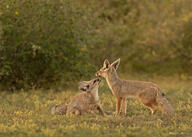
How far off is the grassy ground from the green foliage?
268cm

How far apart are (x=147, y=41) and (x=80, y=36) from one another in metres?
5.79

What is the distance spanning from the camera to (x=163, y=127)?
26.8 ft

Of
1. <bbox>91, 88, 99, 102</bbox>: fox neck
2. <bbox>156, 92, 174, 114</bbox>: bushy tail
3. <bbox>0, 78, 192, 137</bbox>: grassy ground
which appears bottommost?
<bbox>0, 78, 192, 137</bbox>: grassy ground

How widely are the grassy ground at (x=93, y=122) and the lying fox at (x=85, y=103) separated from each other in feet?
1.42

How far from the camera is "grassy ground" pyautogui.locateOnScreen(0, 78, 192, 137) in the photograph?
7.60 metres

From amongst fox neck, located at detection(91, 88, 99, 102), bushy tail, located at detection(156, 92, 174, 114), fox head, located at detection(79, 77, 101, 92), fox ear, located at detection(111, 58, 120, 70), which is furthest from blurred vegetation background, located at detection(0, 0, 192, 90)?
bushy tail, located at detection(156, 92, 174, 114)

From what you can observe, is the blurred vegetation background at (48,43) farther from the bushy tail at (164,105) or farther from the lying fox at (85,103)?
the bushy tail at (164,105)

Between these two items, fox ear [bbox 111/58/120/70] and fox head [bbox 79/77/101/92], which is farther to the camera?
fox ear [bbox 111/58/120/70]

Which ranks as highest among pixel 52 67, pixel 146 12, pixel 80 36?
pixel 146 12

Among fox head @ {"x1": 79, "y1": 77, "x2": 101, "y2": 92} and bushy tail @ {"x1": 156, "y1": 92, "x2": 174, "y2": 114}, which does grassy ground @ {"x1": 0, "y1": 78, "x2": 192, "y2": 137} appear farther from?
fox head @ {"x1": 79, "y1": 77, "x2": 101, "y2": 92}

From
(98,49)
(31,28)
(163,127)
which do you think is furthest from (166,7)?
(163,127)

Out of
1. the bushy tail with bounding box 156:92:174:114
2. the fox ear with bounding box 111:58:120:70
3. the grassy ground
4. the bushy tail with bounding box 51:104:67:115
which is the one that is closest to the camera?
the grassy ground

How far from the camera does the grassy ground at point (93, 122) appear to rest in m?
7.60

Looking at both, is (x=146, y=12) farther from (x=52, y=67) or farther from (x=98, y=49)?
(x=52, y=67)
